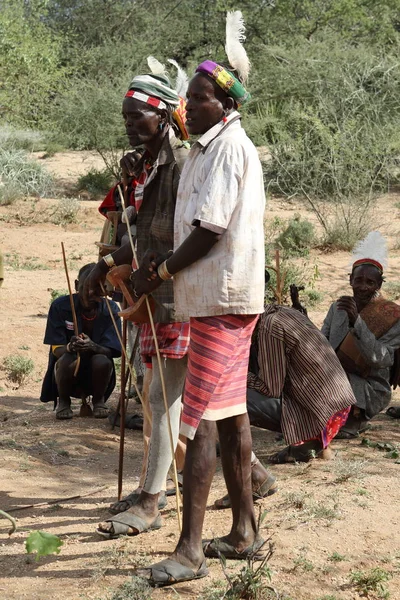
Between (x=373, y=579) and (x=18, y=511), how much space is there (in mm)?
1651

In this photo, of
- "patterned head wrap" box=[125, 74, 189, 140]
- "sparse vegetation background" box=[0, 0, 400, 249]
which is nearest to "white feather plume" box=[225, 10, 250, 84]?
"patterned head wrap" box=[125, 74, 189, 140]

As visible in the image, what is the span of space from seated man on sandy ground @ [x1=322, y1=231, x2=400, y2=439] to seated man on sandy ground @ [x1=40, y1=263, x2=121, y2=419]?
1.71m

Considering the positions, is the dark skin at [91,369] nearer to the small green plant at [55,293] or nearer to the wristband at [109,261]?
the wristband at [109,261]

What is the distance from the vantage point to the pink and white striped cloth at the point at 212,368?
3148 millimetres

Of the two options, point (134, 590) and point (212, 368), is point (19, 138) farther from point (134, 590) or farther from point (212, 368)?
point (134, 590)

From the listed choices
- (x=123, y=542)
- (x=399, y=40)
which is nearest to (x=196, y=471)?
(x=123, y=542)

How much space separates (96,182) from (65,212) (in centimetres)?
307

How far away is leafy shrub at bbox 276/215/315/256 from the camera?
1277cm

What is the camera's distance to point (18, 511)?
4094 millimetres

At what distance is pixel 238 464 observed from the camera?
3.28 m

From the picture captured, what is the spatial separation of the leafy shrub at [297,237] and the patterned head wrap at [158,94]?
29.1 feet

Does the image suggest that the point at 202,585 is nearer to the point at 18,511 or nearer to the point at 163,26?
the point at 18,511

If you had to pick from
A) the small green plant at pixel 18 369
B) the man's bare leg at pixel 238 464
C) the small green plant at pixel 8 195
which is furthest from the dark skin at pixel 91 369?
the small green plant at pixel 8 195

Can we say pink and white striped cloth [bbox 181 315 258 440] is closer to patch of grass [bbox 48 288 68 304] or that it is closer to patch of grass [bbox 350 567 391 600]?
patch of grass [bbox 350 567 391 600]
